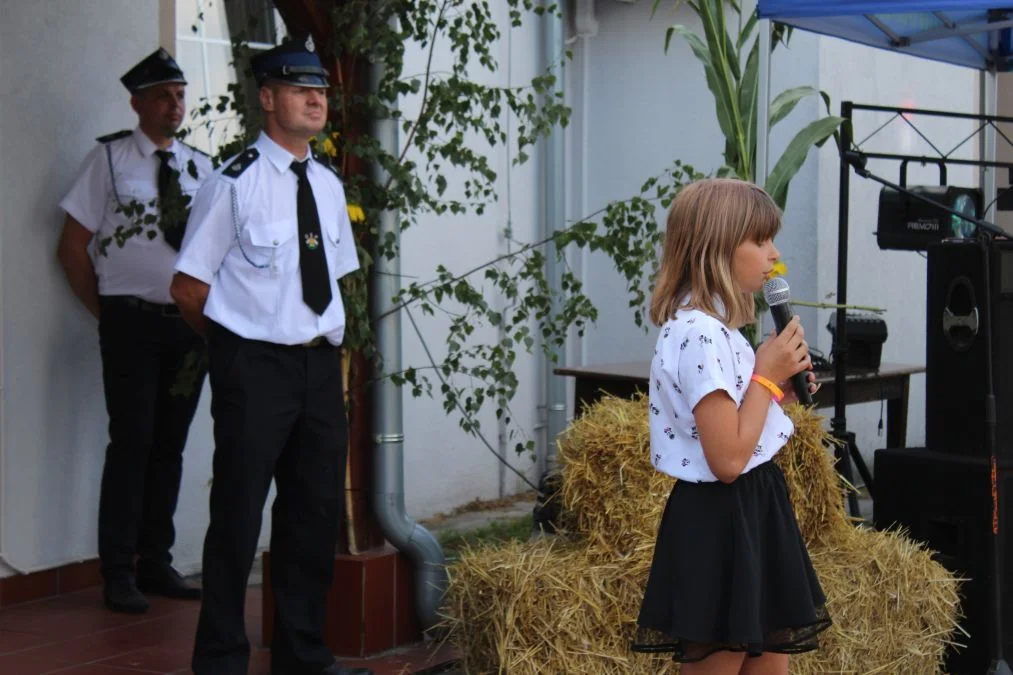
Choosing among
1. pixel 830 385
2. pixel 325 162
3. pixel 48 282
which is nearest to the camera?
pixel 325 162

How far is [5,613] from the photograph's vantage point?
4.84 m

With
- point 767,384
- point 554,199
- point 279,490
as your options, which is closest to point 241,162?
point 279,490

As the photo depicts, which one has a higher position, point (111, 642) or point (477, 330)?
point (477, 330)

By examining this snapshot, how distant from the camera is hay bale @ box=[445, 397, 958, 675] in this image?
3.72 metres

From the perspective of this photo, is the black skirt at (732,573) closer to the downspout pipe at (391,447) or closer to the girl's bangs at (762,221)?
the girl's bangs at (762,221)

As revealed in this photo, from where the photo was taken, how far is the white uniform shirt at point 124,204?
192 inches

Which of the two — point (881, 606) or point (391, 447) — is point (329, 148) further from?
point (881, 606)

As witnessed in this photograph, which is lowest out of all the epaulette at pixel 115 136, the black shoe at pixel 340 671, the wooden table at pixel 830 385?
the black shoe at pixel 340 671

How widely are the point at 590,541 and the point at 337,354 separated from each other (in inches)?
34.9

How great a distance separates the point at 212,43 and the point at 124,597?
226 centimetres

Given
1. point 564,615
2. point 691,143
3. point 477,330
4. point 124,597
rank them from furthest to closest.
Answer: point 691,143
point 477,330
point 124,597
point 564,615

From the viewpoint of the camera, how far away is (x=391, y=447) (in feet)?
14.5

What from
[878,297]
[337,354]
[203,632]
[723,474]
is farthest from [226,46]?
[878,297]

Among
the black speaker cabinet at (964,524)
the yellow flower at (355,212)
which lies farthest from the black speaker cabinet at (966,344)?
the yellow flower at (355,212)
